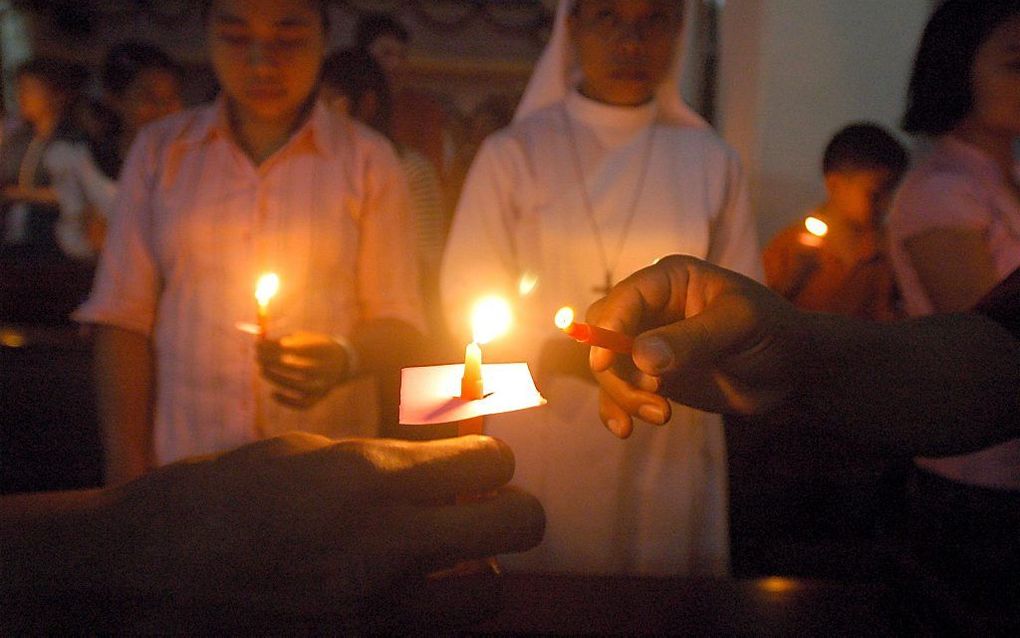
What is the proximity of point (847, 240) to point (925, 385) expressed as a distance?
1.18 metres

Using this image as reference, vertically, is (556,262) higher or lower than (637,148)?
lower

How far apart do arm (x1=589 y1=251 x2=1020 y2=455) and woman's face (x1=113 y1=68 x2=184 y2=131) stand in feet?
9.45

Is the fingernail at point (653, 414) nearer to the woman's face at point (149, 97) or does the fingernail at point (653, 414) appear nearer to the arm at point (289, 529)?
the arm at point (289, 529)

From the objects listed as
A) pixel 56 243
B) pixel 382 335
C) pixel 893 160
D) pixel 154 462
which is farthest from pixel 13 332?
pixel 893 160

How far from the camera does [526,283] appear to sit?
1530mm

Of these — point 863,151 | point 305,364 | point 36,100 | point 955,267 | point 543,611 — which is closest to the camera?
point 543,611

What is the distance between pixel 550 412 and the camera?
5.24ft

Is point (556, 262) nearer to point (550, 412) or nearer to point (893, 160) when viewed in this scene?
point (550, 412)

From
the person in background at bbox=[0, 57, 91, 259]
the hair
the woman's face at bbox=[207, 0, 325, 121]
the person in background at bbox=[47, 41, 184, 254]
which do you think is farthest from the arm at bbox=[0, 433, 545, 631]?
the person in background at bbox=[0, 57, 91, 259]

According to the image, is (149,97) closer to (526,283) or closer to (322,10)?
(322,10)

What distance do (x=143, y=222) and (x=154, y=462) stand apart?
0.53 metres

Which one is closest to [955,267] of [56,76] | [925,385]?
[925,385]

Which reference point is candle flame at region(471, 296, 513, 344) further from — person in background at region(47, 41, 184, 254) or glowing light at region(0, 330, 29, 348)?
glowing light at region(0, 330, 29, 348)

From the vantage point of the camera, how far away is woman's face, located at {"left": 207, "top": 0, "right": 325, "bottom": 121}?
1479 millimetres
